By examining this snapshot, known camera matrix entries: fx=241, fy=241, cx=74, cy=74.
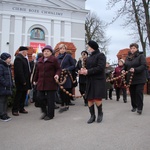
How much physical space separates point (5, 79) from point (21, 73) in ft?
2.01

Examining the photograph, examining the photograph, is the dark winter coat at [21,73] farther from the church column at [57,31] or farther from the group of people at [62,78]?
the church column at [57,31]

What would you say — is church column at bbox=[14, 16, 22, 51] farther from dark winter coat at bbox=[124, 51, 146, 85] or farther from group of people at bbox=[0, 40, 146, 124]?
dark winter coat at bbox=[124, 51, 146, 85]

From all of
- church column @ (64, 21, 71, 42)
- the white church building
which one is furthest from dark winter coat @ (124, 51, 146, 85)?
church column @ (64, 21, 71, 42)

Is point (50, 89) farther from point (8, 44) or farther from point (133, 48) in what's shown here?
point (8, 44)

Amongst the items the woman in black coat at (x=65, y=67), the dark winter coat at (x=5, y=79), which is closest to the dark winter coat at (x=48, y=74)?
the dark winter coat at (x=5, y=79)

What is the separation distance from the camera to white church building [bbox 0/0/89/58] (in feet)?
99.9

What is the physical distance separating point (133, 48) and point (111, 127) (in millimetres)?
2409

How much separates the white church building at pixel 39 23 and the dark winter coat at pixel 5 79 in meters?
24.4

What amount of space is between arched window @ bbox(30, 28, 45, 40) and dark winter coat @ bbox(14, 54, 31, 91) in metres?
25.9

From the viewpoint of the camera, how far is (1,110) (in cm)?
570

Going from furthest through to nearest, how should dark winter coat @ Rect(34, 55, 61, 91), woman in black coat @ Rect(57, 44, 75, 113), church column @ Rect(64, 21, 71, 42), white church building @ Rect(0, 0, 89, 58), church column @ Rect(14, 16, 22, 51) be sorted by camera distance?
church column @ Rect(64, 21, 71, 42)
church column @ Rect(14, 16, 22, 51)
white church building @ Rect(0, 0, 89, 58)
woman in black coat @ Rect(57, 44, 75, 113)
dark winter coat @ Rect(34, 55, 61, 91)

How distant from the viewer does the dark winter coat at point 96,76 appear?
5.06 m

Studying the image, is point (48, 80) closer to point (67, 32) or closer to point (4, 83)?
point (4, 83)

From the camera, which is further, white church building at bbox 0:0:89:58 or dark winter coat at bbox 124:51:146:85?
white church building at bbox 0:0:89:58
